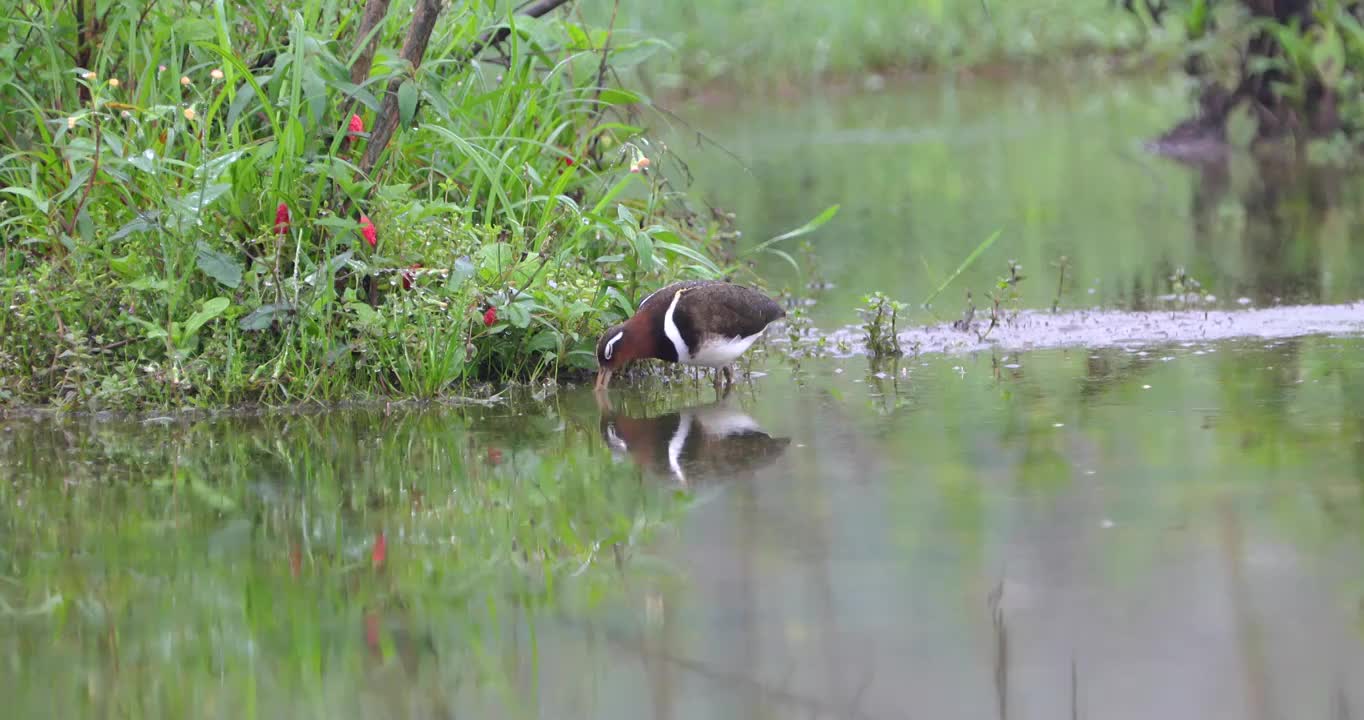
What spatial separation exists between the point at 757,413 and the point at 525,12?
255 cm

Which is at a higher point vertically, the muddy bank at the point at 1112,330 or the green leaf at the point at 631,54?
the green leaf at the point at 631,54

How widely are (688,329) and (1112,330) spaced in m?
2.26

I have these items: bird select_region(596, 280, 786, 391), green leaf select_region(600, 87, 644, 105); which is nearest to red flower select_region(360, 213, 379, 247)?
bird select_region(596, 280, 786, 391)

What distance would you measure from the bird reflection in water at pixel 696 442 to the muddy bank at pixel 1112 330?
4.53 ft

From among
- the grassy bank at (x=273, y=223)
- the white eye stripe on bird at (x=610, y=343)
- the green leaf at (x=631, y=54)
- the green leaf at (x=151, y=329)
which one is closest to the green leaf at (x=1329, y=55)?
the green leaf at (x=631, y=54)

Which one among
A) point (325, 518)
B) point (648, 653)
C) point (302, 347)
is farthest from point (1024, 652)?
point (302, 347)

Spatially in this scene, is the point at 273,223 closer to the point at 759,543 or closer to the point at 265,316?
the point at 265,316

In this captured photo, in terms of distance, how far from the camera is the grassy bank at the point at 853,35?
2101cm

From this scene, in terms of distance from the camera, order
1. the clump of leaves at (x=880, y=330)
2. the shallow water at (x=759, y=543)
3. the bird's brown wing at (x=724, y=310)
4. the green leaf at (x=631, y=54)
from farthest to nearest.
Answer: the green leaf at (x=631, y=54) → the clump of leaves at (x=880, y=330) → the bird's brown wing at (x=724, y=310) → the shallow water at (x=759, y=543)

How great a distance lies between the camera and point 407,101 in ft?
22.3

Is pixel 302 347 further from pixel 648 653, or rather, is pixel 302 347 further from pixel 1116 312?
pixel 1116 312

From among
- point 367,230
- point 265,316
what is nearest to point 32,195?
point 265,316

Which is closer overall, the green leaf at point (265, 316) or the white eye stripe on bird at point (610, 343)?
the green leaf at point (265, 316)

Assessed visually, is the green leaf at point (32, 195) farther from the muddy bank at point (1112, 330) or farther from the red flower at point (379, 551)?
the muddy bank at point (1112, 330)
